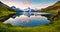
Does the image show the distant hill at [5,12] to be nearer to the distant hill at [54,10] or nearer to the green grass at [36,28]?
the green grass at [36,28]

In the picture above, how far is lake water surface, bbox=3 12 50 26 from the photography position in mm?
2914

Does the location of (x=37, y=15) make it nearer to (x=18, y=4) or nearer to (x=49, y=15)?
(x=49, y=15)

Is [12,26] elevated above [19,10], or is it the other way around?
[19,10]

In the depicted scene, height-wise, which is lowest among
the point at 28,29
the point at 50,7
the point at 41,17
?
the point at 28,29

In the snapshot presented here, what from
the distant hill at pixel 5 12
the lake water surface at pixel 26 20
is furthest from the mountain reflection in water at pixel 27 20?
the distant hill at pixel 5 12

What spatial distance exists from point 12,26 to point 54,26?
83 cm

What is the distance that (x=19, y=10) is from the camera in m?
2.99

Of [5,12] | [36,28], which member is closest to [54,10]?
[36,28]

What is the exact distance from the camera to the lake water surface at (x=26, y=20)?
291 cm

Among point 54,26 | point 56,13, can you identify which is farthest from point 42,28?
point 56,13

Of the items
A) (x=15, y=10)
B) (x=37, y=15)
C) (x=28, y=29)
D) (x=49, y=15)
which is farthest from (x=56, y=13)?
(x=15, y=10)

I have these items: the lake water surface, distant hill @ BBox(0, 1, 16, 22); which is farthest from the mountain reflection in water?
distant hill @ BBox(0, 1, 16, 22)

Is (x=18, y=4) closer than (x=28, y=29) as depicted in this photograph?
No

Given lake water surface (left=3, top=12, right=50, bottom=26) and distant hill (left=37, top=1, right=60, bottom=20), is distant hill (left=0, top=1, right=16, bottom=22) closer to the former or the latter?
lake water surface (left=3, top=12, right=50, bottom=26)
